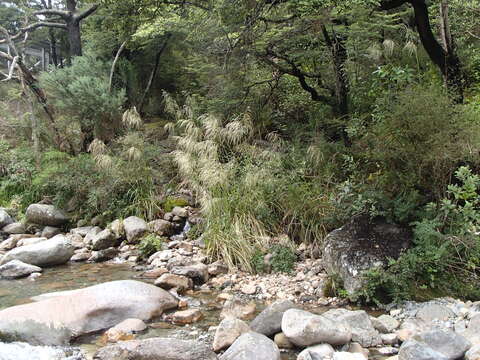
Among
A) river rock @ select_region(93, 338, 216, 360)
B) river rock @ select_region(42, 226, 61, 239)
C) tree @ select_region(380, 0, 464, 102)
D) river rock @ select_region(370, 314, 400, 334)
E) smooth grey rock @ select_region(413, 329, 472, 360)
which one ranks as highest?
tree @ select_region(380, 0, 464, 102)

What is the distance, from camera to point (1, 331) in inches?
144

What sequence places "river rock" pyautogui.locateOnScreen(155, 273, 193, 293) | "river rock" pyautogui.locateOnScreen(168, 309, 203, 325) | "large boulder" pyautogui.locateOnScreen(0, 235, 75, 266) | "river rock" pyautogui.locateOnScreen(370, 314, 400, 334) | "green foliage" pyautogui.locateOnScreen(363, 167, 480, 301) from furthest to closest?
"large boulder" pyautogui.locateOnScreen(0, 235, 75, 266) < "river rock" pyautogui.locateOnScreen(155, 273, 193, 293) < "river rock" pyautogui.locateOnScreen(168, 309, 203, 325) < "green foliage" pyautogui.locateOnScreen(363, 167, 480, 301) < "river rock" pyautogui.locateOnScreen(370, 314, 400, 334)

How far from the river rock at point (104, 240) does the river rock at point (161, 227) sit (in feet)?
2.05

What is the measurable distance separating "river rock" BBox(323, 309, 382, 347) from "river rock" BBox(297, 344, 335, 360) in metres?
0.31

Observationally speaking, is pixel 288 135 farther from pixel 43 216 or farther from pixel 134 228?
pixel 43 216

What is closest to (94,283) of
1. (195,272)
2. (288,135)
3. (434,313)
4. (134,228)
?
(195,272)

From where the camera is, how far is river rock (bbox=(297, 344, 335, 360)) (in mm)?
3141

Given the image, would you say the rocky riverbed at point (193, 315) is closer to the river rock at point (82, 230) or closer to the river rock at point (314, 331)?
the river rock at point (314, 331)

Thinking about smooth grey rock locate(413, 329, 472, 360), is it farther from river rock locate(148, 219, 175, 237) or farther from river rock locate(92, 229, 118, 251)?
river rock locate(92, 229, 118, 251)

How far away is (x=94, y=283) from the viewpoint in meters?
5.59

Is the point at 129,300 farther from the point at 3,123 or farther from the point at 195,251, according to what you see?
the point at 3,123

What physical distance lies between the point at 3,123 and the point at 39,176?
354 cm

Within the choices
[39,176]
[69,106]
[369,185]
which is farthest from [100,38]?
[369,185]

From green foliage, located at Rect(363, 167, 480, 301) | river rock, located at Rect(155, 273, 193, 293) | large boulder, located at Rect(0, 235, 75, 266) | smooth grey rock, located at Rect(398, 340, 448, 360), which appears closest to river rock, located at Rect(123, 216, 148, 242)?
large boulder, located at Rect(0, 235, 75, 266)
